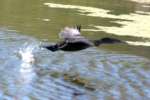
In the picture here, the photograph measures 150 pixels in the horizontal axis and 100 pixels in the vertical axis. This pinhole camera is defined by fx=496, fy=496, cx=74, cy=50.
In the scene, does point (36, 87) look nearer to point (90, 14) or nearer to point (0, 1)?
point (90, 14)

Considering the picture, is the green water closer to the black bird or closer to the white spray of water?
the white spray of water

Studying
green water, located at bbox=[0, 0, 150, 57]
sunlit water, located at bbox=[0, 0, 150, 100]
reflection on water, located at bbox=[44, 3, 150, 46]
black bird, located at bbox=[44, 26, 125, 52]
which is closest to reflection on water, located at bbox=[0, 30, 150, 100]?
sunlit water, located at bbox=[0, 0, 150, 100]

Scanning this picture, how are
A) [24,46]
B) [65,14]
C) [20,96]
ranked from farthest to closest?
[65,14], [24,46], [20,96]

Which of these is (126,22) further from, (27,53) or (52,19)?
(27,53)

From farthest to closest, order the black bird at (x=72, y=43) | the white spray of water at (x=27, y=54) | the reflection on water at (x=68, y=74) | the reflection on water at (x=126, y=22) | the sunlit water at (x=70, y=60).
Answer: the reflection on water at (x=126, y=22) < the white spray of water at (x=27, y=54) < the black bird at (x=72, y=43) < the sunlit water at (x=70, y=60) < the reflection on water at (x=68, y=74)

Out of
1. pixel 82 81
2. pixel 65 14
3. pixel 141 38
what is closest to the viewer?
pixel 82 81

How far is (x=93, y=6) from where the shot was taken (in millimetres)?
24734

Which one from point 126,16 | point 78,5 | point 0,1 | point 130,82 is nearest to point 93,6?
point 78,5

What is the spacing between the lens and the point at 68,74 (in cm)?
1047

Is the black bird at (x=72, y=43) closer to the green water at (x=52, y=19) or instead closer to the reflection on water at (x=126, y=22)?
the green water at (x=52, y=19)

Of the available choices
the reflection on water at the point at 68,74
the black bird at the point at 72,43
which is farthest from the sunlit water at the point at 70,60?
the black bird at the point at 72,43

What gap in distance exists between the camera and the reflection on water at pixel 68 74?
8.88 meters

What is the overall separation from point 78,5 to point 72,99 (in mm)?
Result: 17130

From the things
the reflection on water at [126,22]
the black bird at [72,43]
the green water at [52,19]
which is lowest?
the reflection on water at [126,22]
